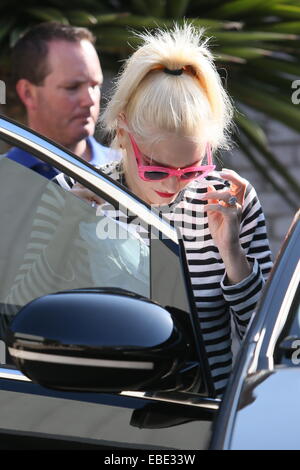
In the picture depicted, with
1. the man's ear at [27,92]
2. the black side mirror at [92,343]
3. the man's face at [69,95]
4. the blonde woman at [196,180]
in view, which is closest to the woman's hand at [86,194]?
the blonde woman at [196,180]

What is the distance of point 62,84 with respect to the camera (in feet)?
12.0

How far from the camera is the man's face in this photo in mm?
3518

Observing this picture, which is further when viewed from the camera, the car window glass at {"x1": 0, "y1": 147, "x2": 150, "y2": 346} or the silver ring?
the silver ring

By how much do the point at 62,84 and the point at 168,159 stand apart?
1.65 metres

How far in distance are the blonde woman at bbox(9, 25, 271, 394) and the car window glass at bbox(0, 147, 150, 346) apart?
0.21 ft

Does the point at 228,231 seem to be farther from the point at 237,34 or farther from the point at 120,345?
the point at 237,34

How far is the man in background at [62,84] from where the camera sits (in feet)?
11.5

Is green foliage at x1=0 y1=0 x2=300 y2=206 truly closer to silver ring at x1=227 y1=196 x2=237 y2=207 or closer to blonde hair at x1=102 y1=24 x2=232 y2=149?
blonde hair at x1=102 y1=24 x2=232 y2=149

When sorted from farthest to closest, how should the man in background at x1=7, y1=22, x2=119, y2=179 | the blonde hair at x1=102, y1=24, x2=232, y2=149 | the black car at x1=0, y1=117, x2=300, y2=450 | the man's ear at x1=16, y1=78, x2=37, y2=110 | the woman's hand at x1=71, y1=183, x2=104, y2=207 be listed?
the man's ear at x1=16, y1=78, x2=37, y2=110 → the man in background at x1=7, y1=22, x2=119, y2=179 → the blonde hair at x1=102, y1=24, x2=232, y2=149 → the woman's hand at x1=71, y1=183, x2=104, y2=207 → the black car at x1=0, y1=117, x2=300, y2=450

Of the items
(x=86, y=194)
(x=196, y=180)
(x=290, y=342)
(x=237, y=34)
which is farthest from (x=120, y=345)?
(x=237, y=34)

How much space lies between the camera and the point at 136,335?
1567mm

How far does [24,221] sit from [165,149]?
1.06ft

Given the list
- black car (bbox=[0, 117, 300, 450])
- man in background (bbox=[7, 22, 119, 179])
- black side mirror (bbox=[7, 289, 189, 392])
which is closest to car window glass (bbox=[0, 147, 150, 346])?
black car (bbox=[0, 117, 300, 450])

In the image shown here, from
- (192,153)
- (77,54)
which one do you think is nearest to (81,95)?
(77,54)
